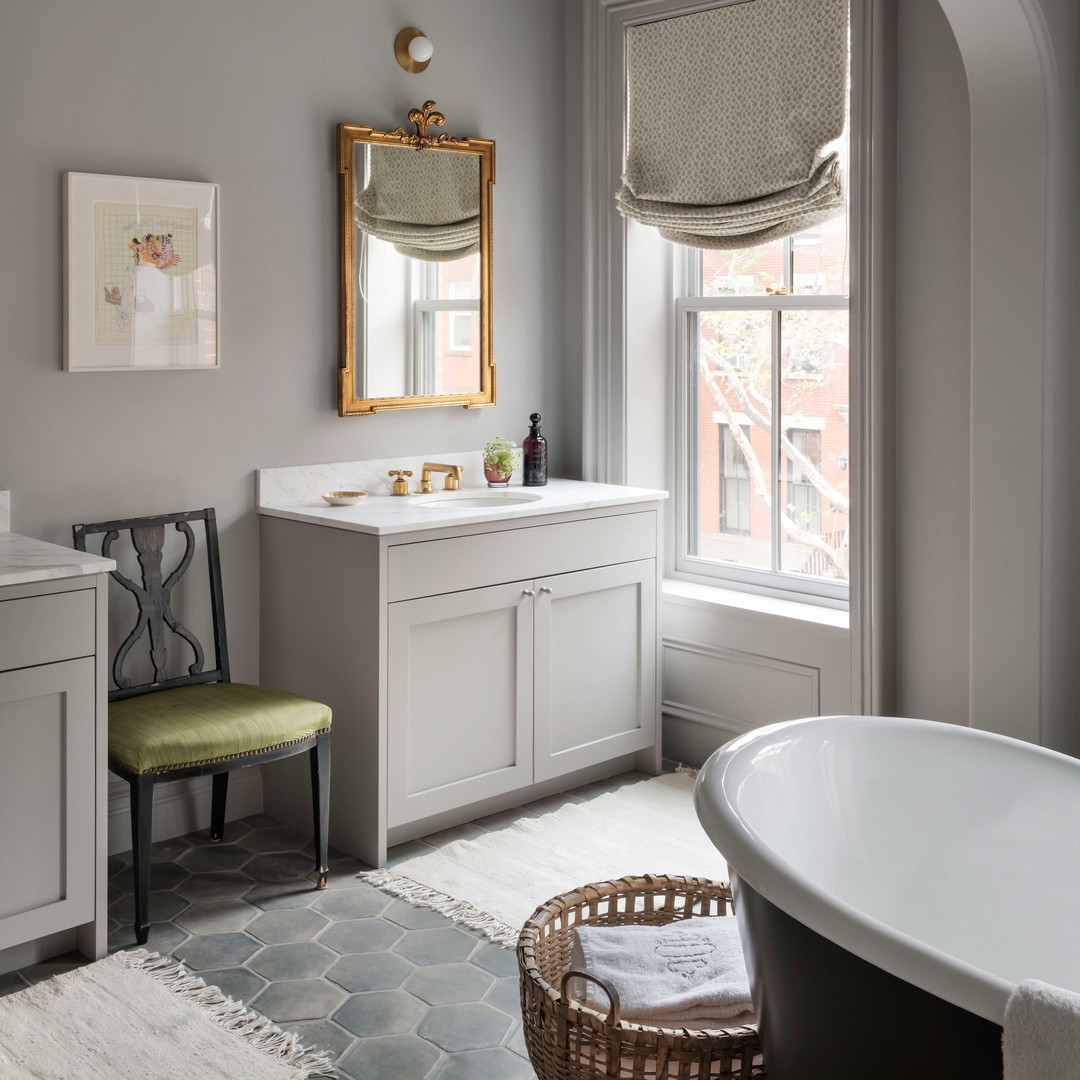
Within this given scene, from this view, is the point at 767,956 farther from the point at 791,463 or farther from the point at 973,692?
the point at 791,463

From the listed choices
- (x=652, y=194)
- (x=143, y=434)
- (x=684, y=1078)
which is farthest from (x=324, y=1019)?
(x=652, y=194)

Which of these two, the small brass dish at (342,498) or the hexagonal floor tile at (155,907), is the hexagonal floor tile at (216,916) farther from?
the small brass dish at (342,498)

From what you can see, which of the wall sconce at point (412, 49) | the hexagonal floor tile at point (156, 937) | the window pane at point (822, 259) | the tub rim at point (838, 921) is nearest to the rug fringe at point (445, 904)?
the hexagonal floor tile at point (156, 937)

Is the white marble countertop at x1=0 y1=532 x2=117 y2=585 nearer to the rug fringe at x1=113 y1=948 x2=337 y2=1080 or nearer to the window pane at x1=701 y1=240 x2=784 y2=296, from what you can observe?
the rug fringe at x1=113 y1=948 x2=337 y2=1080

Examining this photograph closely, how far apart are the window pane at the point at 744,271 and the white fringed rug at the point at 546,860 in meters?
1.65

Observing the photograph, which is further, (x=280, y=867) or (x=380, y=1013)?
(x=280, y=867)

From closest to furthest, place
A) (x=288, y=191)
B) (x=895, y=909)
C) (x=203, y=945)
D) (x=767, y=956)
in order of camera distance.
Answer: (x=767, y=956) → (x=895, y=909) → (x=203, y=945) → (x=288, y=191)

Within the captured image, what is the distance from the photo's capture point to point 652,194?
12.9 ft

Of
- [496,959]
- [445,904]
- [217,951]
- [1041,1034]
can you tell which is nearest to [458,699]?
[445,904]

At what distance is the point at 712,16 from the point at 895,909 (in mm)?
2732

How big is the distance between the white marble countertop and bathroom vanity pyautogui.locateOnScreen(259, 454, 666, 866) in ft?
2.32

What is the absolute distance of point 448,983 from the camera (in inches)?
102

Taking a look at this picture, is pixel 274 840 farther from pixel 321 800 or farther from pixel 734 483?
pixel 734 483

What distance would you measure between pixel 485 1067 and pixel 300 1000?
453 mm
